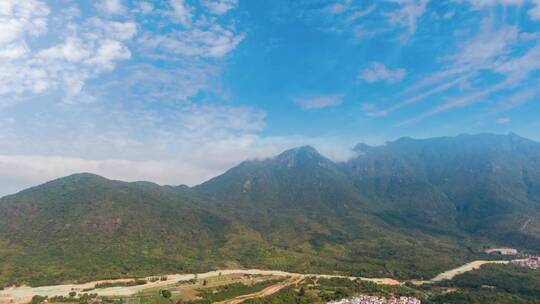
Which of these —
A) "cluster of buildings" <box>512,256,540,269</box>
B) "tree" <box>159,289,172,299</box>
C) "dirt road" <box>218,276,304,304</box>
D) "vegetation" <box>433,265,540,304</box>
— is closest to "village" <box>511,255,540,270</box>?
"cluster of buildings" <box>512,256,540,269</box>

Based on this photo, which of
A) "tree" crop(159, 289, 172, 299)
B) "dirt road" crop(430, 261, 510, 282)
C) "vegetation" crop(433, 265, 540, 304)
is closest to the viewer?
"tree" crop(159, 289, 172, 299)

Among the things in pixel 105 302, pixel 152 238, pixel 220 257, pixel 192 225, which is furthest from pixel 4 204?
pixel 105 302

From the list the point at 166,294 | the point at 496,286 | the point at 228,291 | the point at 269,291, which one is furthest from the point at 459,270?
the point at 166,294

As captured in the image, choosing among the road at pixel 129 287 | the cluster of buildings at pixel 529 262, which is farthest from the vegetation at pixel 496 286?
the cluster of buildings at pixel 529 262

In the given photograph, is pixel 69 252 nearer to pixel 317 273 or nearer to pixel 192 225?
pixel 192 225

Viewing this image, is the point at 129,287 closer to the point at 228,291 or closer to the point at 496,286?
the point at 228,291

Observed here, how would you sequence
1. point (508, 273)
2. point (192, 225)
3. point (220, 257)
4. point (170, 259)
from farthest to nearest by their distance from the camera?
point (192, 225), point (220, 257), point (170, 259), point (508, 273)

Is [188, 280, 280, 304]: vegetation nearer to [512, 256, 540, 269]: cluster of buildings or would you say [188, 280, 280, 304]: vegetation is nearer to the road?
the road

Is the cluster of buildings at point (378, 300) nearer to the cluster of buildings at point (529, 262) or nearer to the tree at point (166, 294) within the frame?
the tree at point (166, 294)
